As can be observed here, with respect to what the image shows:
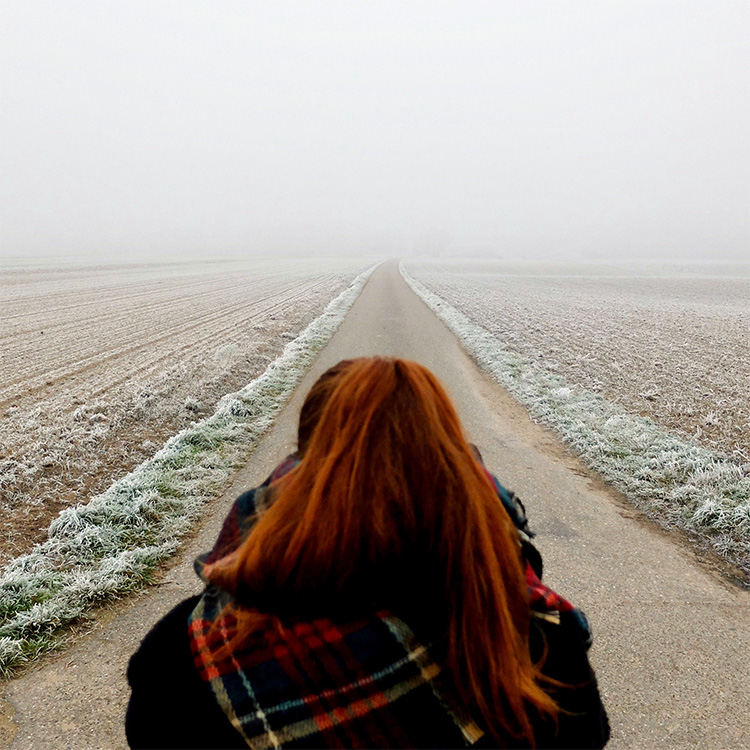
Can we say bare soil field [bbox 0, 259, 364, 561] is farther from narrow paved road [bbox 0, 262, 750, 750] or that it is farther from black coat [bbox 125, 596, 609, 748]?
black coat [bbox 125, 596, 609, 748]

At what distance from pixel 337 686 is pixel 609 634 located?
290 centimetres

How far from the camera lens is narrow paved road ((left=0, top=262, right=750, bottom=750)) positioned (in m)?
2.62

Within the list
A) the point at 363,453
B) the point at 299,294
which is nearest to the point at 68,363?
the point at 363,453

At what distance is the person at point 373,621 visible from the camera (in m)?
1.07

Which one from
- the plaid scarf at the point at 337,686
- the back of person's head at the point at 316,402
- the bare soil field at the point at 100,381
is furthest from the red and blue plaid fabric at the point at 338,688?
the bare soil field at the point at 100,381

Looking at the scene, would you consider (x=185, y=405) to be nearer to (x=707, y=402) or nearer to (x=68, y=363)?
(x=68, y=363)

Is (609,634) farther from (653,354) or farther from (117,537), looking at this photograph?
(653,354)

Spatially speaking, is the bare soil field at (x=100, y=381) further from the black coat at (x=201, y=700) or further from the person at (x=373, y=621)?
the person at (x=373, y=621)

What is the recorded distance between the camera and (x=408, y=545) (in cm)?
113

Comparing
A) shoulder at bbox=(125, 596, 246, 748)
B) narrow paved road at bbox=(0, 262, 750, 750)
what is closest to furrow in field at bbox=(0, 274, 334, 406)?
narrow paved road at bbox=(0, 262, 750, 750)

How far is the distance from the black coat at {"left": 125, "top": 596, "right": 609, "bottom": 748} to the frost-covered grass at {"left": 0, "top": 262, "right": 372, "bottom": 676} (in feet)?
8.27

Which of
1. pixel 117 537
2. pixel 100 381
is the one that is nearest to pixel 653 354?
pixel 117 537

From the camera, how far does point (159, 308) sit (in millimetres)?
19359

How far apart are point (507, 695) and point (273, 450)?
5277 mm
